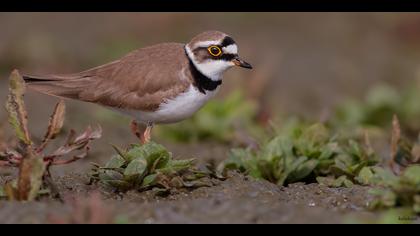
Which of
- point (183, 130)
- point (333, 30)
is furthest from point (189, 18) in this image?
point (183, 130)

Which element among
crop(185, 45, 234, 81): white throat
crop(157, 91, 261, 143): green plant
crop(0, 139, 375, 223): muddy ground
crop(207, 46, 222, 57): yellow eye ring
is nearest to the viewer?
crop(0, 139, 375, 223): muddy ground

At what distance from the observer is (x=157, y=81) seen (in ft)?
19.4

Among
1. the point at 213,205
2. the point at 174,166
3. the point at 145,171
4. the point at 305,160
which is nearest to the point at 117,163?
the point at 145,171

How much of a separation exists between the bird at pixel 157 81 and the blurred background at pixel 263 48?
7.82 feet

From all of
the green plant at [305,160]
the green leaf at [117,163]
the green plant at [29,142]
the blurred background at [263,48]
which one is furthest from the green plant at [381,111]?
the green plant at [29,142]

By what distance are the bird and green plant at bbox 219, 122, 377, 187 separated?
56cm

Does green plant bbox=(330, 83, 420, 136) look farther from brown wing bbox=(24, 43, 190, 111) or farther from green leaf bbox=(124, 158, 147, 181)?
green leaf bbox=(124, 158, 147, 181)

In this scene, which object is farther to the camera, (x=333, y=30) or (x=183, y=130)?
(x=333, y=30)

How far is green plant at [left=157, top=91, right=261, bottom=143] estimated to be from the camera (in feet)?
25.1

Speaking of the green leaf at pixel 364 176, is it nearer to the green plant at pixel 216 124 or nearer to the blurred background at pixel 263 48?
the green plant at pixel 216 124

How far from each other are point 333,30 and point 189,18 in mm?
2402

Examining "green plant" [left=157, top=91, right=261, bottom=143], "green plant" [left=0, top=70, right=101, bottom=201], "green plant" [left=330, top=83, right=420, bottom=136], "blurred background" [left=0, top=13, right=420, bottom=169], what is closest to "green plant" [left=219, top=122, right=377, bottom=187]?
"green plant" [left=0, top=70, right=101, bottom=201]

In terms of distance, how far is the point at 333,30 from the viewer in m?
13.0
